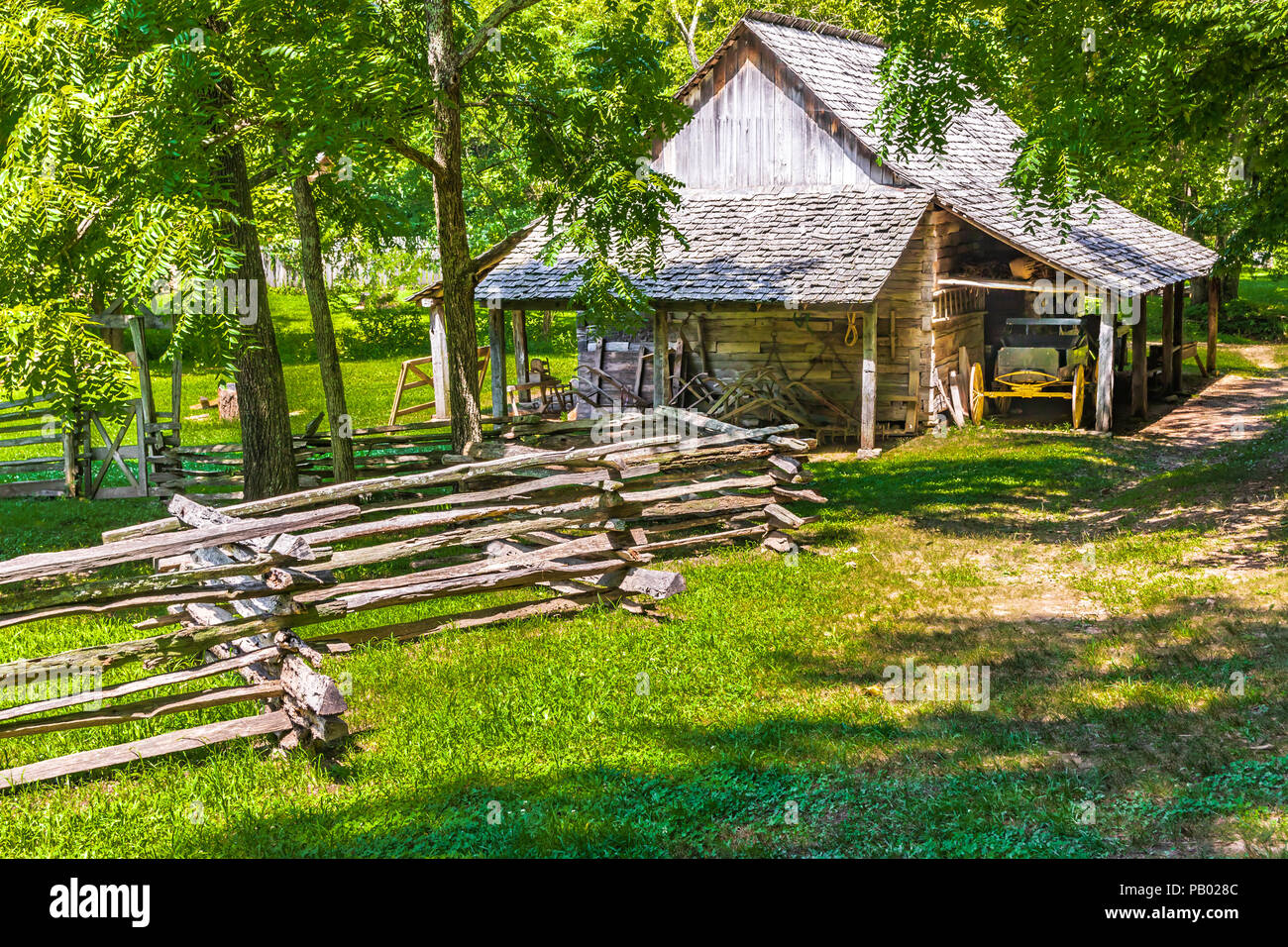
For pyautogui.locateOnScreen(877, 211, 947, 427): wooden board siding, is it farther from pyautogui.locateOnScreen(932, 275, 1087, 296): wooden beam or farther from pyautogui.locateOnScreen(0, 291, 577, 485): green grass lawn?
pyautogui.locateOnScreen(0, 291, 577, 485): green grass lawn

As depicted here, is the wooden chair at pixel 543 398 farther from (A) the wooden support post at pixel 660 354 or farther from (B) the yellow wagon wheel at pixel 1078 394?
(B) the yellow wagon wheel at pixel 1078 394

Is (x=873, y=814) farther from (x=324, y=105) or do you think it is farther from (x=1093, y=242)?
(x=1093, y=242)

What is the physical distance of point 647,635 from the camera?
9594 millimetres

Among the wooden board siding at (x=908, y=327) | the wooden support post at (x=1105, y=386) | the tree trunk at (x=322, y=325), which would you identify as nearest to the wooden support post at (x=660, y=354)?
the wooden board siding at (x=908, y=327)

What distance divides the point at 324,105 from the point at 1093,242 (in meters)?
16.5

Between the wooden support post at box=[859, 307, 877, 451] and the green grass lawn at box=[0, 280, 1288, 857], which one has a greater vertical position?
the wooden support post at box=[859, 307, 877, 451]

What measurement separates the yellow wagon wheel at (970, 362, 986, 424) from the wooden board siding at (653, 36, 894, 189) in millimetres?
3839

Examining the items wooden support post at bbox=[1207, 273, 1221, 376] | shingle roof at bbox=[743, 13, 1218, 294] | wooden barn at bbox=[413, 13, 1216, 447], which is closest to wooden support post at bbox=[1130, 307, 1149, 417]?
wooden barn at bbox=[413, 13, 1216, 447]

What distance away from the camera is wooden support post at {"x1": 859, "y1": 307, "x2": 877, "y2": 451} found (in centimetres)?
1886

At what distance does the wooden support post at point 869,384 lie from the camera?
18.9 m

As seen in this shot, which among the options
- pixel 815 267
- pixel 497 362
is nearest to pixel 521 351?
pixel 497 362

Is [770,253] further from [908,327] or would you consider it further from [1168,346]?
[1168,346]

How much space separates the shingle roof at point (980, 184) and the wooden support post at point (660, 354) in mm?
4654

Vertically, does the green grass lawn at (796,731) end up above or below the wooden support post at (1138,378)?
below
